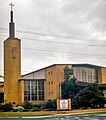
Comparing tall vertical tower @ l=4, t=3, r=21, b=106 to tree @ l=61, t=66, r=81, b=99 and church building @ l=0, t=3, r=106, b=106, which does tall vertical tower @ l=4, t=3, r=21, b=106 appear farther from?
tree @ l=61, t=66, r=81, b=99

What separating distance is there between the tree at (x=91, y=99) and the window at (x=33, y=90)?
7437 millimetres

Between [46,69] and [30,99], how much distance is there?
276 centimetres

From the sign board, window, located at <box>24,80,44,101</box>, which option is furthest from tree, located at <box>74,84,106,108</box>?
window, located at <box>24,80,44,101</box>

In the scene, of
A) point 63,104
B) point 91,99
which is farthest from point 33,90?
point 63,104

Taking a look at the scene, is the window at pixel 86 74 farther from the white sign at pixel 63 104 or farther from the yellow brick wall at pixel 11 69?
the white sign at pixel 63 104

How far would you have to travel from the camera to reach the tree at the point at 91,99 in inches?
692

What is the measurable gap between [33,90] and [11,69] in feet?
7.99

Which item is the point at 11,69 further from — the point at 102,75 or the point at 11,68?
the point at 102,75

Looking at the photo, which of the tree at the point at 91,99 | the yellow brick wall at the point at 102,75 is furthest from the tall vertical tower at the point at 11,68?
the tree at the point at 91,99

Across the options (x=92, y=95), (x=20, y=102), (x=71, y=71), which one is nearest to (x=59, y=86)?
(x=71, y=71)

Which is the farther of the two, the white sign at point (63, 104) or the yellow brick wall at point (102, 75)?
the yellow brick wall at point (102, 75)

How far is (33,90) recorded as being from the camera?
25156 millimetres

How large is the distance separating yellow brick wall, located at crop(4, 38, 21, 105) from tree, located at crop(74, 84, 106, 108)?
7.71 m

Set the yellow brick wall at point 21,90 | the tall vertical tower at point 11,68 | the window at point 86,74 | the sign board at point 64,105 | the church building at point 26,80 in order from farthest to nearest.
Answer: the window at point 86,74 < the yellow brick wall at point 21,90 < the tall vertical tower at point 11,68 < the church building at point 26,80 < the sign board at point 64,105
